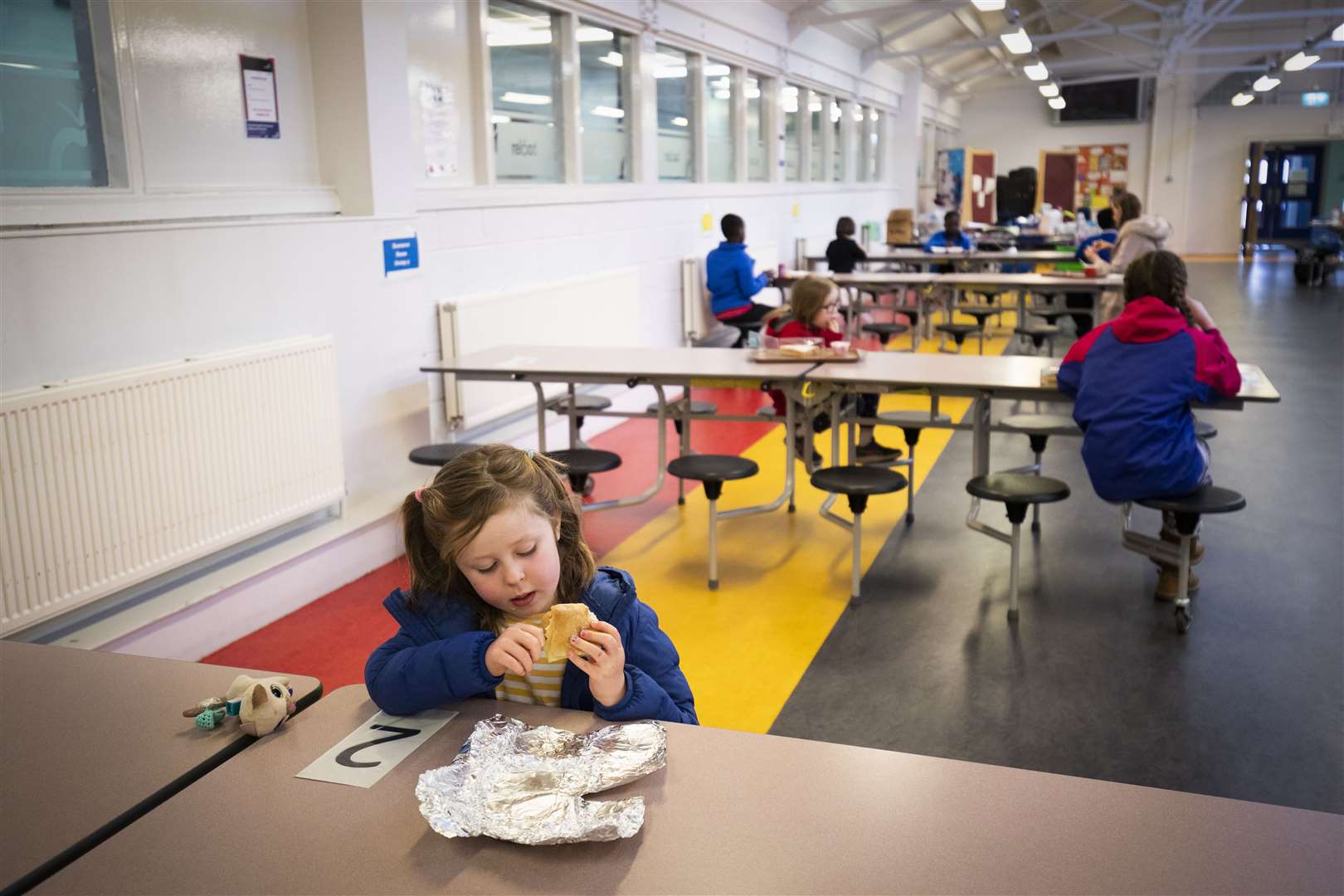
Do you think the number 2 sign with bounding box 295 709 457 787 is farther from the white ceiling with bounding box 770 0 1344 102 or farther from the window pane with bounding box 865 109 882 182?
the window pane with bounding box 865 109 882 182

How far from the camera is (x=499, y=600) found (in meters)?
1.58

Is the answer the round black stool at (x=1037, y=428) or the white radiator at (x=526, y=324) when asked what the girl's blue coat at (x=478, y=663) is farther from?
the white radiator at (x=526, y=324)

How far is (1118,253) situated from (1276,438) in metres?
2.04

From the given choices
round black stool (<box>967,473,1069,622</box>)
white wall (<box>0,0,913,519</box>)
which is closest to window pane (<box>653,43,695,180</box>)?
white wall (<box>0,0,913,519</box>)

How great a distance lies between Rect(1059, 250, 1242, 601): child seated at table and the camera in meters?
3.56

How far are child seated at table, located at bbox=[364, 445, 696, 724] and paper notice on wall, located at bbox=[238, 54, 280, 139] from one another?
307cm

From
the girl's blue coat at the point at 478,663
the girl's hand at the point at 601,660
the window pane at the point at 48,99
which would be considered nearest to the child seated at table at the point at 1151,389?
the girl's blue coat at the point at 478,663

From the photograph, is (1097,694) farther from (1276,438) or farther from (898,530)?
(1276,438)

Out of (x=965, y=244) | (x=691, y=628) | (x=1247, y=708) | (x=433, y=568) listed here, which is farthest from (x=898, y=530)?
(x=965, y=244)

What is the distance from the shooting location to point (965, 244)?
12.8 m

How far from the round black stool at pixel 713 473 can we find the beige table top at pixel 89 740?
2.59 metres

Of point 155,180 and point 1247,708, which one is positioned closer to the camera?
point 1247,708

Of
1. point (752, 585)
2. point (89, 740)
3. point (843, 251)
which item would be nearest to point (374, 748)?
point (89, 740)

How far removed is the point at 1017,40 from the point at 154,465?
32.7ft
